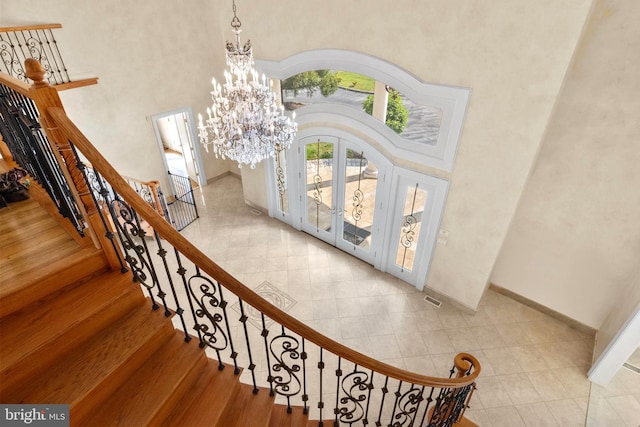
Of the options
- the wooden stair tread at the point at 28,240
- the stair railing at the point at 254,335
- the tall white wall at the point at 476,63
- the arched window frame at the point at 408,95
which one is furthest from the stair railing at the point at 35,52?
the stair railing at the point at 254,335

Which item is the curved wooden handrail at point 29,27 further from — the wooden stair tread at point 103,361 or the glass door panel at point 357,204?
the wooden stair tread at point 103,361

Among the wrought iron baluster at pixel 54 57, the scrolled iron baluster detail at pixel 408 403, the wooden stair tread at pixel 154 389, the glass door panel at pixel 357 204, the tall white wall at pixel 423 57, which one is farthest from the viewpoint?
the wrought iron baluster at pixel 54 57

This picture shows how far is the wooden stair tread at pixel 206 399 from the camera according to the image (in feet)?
6.35

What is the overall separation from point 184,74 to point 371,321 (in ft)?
22.1

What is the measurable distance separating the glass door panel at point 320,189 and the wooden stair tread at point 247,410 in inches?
159

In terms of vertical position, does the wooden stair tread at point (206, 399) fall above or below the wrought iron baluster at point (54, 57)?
below

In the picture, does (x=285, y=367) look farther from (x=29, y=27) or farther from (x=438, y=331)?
(x=29, y=27)

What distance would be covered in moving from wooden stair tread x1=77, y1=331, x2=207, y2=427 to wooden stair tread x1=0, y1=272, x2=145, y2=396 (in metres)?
0.34

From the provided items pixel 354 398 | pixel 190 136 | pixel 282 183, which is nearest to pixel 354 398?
pixel 354 398

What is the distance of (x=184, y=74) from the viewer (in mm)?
7590

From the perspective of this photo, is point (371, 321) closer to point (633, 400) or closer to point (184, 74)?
point (633, 400)

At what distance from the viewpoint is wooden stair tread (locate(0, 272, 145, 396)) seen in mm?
1625

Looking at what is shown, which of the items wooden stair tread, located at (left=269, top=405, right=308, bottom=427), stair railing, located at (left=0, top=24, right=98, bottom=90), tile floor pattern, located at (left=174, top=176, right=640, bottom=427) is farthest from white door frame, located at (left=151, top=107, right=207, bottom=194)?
wooden stair tread, located at (left=269, top=405, right=308, bottom=427)

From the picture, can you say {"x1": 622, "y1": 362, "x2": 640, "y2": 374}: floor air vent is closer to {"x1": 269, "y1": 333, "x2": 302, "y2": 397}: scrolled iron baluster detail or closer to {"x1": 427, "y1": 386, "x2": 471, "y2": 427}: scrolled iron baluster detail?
{"x1": 427, "y1": 386, "x2": 471, "y2": 427}: scrolled iron baluster detail
